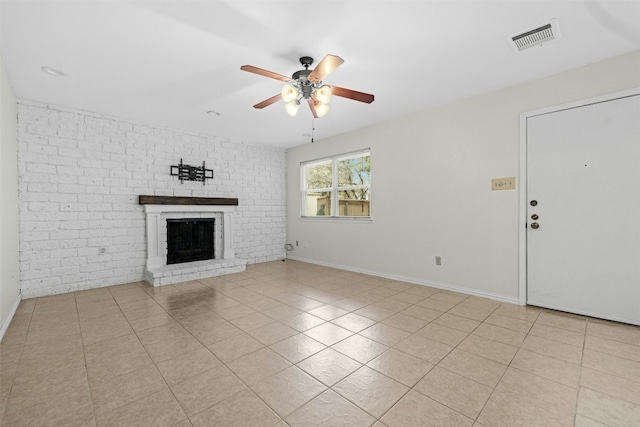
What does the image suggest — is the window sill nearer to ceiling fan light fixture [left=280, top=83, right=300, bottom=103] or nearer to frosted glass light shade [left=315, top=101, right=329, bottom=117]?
frosted glass light shade [left=315, top=101, right=329, bottom=117]

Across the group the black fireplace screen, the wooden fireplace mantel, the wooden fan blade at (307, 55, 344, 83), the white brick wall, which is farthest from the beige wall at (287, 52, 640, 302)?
the white brick wall

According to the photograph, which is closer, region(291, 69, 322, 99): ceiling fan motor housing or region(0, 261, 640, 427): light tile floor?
region(0, 261, 640, 427): light tile floor

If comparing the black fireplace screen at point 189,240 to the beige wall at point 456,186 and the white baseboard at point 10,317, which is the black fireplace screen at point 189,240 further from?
the beige wall at point 456,186

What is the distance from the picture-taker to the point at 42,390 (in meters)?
1.72

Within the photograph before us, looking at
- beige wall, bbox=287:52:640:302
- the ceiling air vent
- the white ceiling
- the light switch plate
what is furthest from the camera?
the light switch plate

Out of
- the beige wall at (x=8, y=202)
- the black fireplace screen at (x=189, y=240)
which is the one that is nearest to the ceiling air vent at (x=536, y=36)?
the beige wall at (x=8, y=202)

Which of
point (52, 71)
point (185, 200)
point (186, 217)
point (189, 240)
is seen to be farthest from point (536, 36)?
point (189, 240)

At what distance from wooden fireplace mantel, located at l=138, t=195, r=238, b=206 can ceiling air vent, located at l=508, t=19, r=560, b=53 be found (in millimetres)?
4531

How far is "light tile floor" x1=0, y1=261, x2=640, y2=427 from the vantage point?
1526mm

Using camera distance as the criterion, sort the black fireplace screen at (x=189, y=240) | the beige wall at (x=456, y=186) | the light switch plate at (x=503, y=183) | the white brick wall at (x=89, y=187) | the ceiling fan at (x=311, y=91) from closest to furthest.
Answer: the ceiling fan at (x=311, y=91) → the beige wall at (x=456, y=186) → the light switch plate at (x=503, y=183) → the white brick wall at (x=89, y=187) → the black fireplace screen at (x=189, y=240)

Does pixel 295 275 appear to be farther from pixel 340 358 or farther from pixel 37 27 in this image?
pixel 37 27

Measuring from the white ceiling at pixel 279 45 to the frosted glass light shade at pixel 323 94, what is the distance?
13.4 inches

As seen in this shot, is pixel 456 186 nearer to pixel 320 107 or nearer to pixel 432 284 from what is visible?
pixel 432 284

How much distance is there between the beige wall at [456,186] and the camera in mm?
3049
